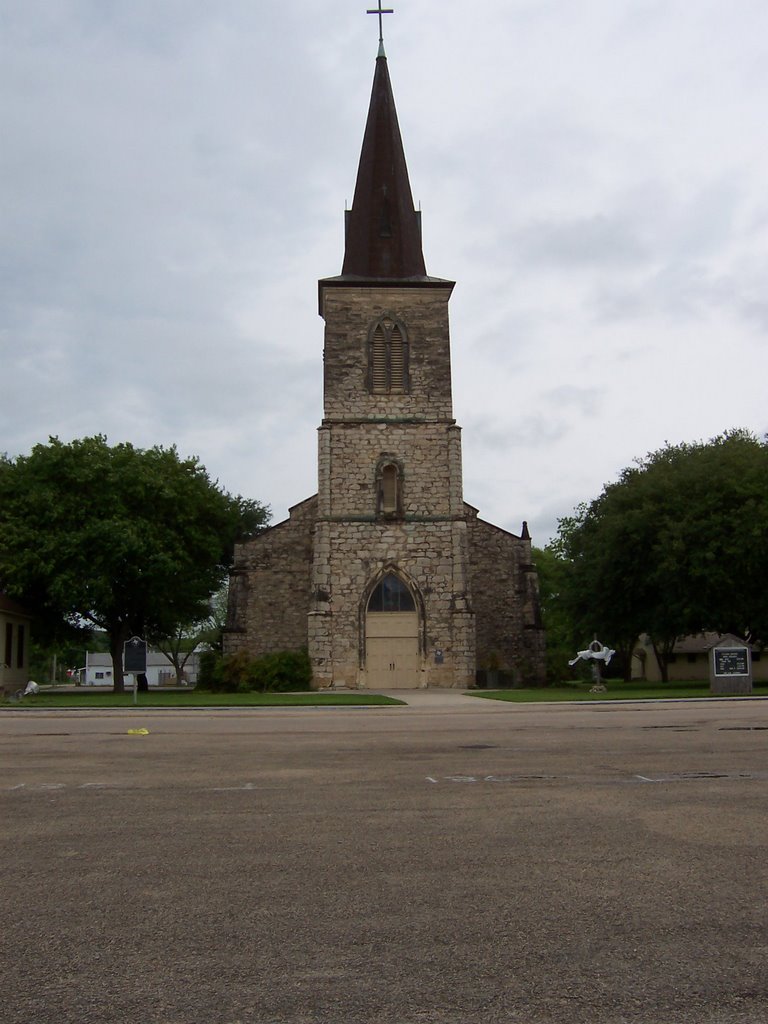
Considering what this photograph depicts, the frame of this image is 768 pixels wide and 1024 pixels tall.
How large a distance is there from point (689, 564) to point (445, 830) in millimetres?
30487

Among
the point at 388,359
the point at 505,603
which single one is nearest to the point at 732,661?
the point at 505,603

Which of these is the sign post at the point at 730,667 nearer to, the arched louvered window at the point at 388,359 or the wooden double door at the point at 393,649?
the wooden double door at the point at 393,649

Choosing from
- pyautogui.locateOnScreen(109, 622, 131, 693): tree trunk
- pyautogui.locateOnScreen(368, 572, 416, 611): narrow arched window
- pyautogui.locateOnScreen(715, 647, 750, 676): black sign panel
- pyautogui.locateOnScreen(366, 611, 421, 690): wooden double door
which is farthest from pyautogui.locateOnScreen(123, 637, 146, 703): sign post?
pyautogui.locateOnScreen(715, 647, 750, 676): black sign panel

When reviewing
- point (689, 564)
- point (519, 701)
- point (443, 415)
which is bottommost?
point (519, 701)

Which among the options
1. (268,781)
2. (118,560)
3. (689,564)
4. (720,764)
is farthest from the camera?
(118,560)

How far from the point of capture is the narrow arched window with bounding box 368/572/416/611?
38.7 meters

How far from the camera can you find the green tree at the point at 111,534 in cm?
3919

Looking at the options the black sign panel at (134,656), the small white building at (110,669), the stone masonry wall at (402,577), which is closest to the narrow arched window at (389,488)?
the stone masonry wall at (402,577)

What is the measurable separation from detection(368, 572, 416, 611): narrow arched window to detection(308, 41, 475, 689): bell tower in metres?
0.04

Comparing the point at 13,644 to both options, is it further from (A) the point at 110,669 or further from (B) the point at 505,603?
(A) the point at 110,669

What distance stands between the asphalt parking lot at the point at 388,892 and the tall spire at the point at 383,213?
32.3 m

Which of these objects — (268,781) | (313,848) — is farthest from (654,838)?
(268,781)

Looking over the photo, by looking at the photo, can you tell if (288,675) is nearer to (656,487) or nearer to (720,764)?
(656,487)

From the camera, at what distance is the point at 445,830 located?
7336mm
